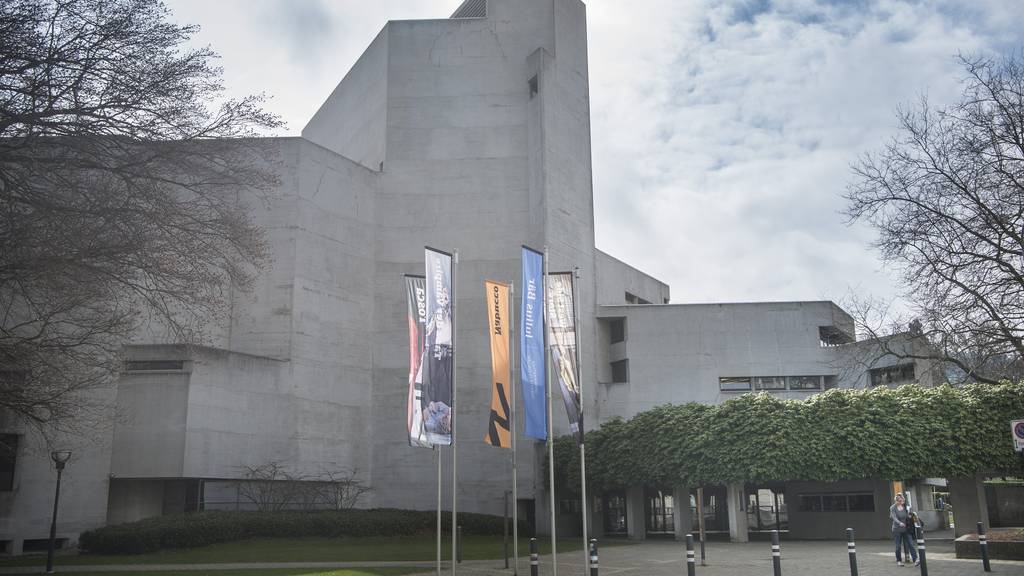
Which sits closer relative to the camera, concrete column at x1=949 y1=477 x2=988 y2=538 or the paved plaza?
the paved plaza

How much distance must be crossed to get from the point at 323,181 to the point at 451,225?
7081 mm

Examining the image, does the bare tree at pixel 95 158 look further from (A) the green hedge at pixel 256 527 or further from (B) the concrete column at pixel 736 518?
(B) the concrete column at pixel 736 518

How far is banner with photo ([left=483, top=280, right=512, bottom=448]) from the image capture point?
778 inches

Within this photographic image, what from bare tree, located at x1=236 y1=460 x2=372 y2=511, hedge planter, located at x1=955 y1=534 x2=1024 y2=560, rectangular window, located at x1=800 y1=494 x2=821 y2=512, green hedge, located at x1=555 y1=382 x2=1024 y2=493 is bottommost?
hedge planter, located at x1=955 y1=534 x2=1024 y2=560

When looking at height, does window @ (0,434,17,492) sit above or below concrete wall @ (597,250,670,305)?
below

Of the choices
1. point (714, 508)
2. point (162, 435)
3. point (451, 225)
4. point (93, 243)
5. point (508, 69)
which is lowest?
point (714, 508)

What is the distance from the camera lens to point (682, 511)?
1336 inches

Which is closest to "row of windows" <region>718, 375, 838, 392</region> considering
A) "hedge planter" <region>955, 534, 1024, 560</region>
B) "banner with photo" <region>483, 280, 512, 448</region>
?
"hedge planter" <region>955, 534, 1024, 560</region>

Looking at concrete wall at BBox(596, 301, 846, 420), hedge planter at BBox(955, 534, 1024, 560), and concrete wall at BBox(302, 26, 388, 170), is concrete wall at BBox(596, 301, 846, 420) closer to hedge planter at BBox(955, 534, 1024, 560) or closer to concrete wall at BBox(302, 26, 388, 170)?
concrete wall at BBox(302, 26, 388, 170)

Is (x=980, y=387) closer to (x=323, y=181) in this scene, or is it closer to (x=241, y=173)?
(x=241, y=173)

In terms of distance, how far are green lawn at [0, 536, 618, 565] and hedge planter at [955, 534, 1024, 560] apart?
12.9m

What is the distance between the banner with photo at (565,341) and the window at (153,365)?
20871 mm

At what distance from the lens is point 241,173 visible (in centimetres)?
1788

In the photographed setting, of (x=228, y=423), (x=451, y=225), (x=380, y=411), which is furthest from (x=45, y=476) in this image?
Answer: (x=451, y=225)
